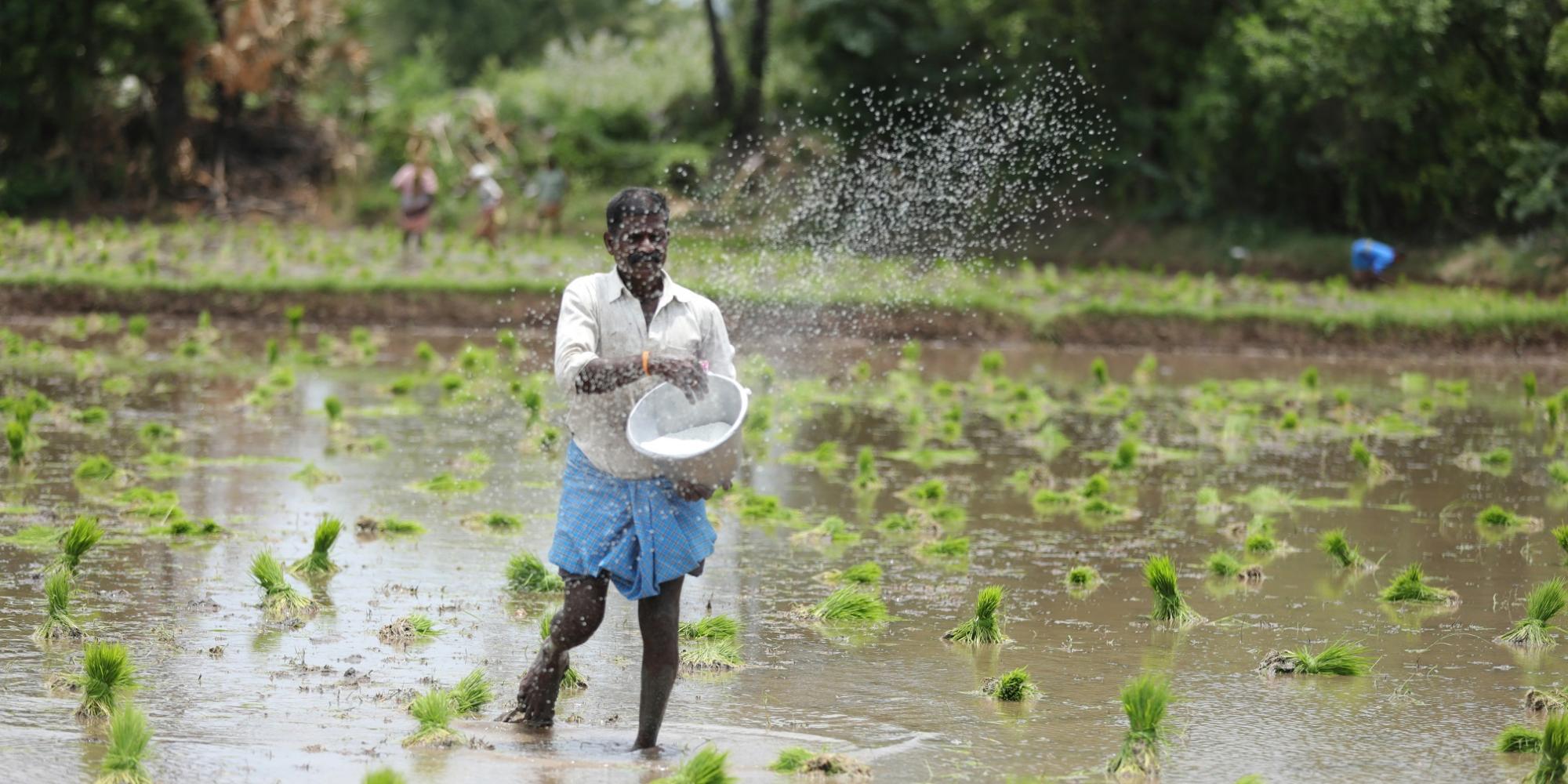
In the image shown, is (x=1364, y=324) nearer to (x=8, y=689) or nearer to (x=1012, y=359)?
(x=1012, y=359)

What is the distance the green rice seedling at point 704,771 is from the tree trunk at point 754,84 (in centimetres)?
2762

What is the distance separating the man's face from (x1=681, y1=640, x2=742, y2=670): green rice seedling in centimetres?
178

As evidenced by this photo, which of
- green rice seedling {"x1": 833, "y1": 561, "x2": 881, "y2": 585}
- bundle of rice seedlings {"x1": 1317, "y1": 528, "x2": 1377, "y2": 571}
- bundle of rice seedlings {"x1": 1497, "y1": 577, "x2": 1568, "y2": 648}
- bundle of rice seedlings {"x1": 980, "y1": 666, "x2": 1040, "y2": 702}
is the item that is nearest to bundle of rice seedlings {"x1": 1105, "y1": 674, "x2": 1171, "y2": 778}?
bundle of rice seedlings {"x1": 980, "y1": 666, "x2": 1040, "y2": 702}

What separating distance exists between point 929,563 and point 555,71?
1149 inches

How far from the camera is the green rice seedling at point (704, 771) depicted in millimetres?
4785

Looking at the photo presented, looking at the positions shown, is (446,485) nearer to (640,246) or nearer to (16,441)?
(16,441)

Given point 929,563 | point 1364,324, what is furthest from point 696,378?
point 1364,324

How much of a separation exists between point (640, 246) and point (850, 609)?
2506 mm

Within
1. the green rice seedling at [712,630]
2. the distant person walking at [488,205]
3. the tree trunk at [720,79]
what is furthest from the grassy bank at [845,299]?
the green rice seedling at [712,630]

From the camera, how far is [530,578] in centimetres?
772

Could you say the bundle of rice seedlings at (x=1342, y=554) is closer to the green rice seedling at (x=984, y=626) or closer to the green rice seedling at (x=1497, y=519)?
the green rice seedling at (x=1497, y=519)

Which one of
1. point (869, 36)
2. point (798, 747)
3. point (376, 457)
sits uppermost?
point (869, 36)

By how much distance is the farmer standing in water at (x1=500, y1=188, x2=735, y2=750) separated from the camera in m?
5.32

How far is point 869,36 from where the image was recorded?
32062mm
